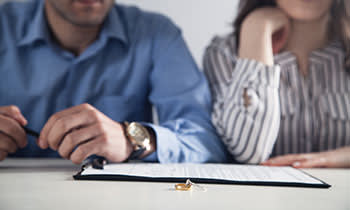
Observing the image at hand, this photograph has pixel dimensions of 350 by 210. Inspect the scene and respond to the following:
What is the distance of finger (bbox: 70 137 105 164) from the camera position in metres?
→ 0.76

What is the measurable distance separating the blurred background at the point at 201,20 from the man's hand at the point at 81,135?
2.49ft

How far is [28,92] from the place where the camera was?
3.88 feet

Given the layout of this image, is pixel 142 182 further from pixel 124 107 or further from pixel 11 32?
pixel 11 32

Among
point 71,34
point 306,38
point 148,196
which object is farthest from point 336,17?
point 148,196

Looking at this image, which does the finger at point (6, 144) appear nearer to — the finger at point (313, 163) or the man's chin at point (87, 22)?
the man's chin at point (87, 22)

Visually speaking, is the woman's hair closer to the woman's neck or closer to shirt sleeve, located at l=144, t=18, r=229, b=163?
the woman's neck

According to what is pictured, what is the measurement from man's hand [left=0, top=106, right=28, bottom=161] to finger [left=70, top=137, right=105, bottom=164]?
139 mm

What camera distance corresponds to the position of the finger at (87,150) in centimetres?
76

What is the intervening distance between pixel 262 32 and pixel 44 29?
746mm

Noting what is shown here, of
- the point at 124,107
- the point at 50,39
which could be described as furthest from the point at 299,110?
the point at 50,39

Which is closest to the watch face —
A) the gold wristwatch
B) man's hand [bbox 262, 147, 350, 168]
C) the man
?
the gold wristwatch

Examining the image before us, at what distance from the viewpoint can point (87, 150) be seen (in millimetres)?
761

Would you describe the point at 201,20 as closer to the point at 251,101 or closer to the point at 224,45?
the point at 224,45

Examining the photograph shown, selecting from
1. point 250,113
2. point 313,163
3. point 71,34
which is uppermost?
point 71,34
